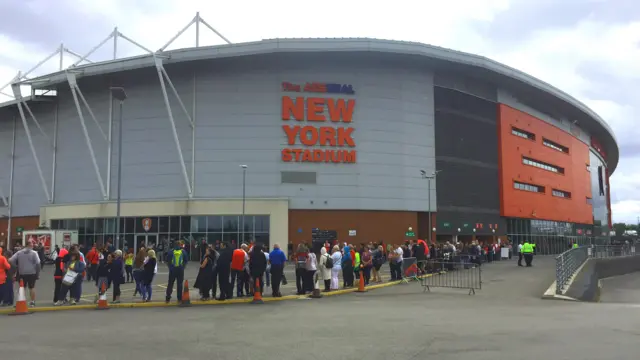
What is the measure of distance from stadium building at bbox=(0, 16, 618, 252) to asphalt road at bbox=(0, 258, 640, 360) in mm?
25014

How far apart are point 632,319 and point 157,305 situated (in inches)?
451

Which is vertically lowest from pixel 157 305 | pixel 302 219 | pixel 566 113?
pixel 157 305

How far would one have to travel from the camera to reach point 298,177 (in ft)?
132

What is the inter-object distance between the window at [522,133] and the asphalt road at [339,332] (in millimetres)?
40796

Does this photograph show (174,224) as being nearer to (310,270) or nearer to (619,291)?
(310,270)

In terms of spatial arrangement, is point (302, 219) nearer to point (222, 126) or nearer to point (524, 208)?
point (222, 126)

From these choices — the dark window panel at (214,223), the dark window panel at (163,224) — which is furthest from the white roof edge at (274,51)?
the dark window panel at (214,223)

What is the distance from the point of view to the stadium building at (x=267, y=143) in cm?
3981

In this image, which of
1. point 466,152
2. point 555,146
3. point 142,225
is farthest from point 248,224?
point 555,146

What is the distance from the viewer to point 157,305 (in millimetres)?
14805

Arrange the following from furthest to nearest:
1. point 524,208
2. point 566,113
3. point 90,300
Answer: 1. point 566,113
2. point 524,208
3. point 90,300

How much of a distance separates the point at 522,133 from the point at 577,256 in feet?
103

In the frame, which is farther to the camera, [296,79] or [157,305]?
[296,79]

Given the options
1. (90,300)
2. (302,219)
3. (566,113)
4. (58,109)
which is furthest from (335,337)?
(566,113)
